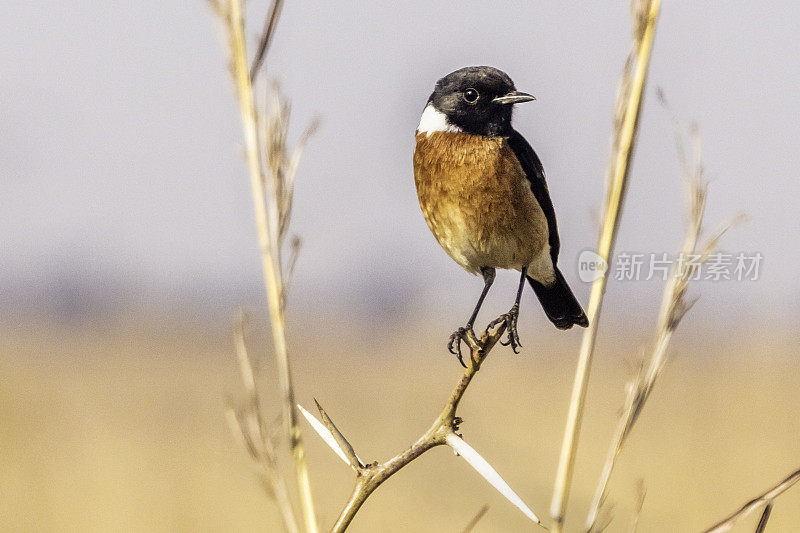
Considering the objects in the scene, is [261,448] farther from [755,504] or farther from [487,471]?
[755,504]

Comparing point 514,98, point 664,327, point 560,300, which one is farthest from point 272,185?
point 560,300

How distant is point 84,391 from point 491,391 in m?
10.9

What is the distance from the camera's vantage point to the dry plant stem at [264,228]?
4.76 ft

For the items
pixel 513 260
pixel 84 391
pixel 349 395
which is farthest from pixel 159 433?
pixel 513 260

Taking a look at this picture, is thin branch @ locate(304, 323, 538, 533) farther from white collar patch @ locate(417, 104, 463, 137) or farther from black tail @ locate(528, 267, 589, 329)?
black tail @ locate(528, 267, 589, 329)

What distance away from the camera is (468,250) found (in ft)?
9.41

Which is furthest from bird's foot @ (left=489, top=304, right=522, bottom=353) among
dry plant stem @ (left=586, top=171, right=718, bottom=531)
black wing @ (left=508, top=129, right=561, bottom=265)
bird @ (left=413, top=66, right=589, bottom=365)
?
dry plant stem @ (left=586, top=171, right=718, bottom=531)

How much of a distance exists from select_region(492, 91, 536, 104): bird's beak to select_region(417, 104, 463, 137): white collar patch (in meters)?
0.17

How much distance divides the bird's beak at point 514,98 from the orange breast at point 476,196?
0.41 feet

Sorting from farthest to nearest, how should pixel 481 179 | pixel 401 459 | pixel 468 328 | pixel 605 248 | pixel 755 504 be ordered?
pixel 481 179
pixel 468 328
pixel 605 248
pixel 755 504
pixel 401 459

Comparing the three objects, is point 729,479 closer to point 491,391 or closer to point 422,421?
point 422,421

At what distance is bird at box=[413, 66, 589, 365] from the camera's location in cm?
273

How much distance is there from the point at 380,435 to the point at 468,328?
15464mm

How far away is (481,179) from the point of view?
273 centimetres
